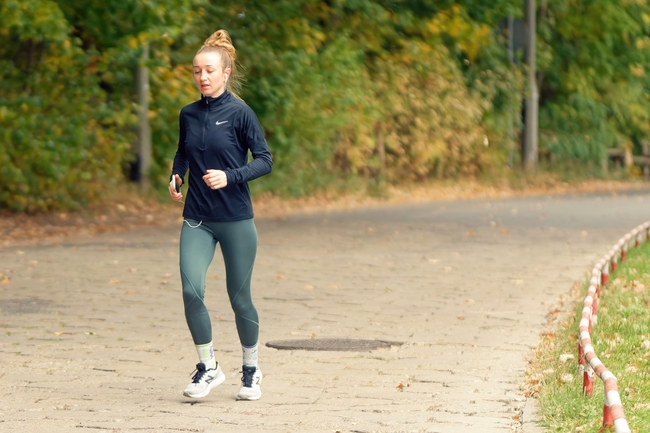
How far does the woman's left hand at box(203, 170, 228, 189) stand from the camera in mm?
6750

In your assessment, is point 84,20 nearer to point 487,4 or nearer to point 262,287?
point 262,287

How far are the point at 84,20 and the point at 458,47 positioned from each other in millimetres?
14918

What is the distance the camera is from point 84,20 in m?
20.0

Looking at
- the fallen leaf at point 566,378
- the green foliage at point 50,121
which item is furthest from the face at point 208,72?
the green foliage at point 50,121

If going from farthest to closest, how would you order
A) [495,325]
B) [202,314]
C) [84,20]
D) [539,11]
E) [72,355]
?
[539,11] → [84,20] → [495,325] → [72,355] → [202,314]

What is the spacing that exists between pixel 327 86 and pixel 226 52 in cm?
2002

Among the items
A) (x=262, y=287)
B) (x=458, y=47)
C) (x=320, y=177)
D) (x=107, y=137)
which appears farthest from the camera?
(x=458, y=47)

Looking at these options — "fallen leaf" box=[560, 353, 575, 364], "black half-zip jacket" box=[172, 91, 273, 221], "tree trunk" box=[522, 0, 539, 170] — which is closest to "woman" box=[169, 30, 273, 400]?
"black half-zip jacket" box=[172, 91, 273, 221]

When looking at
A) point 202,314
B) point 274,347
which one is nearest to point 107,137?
point 274,347

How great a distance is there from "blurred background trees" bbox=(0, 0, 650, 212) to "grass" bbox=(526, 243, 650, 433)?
9.56m

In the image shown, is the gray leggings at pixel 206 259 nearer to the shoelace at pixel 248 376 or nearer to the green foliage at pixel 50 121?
the shoelace at pixel 248 376

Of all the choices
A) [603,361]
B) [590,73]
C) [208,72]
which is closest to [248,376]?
[208,72]

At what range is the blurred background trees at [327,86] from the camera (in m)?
19.6

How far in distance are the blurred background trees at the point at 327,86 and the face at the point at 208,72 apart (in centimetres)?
1107
